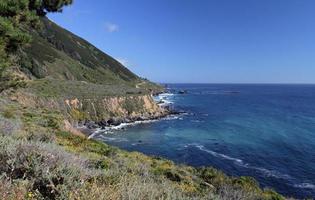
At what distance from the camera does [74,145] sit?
664 inches

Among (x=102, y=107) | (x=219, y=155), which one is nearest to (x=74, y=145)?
(x=219, y=155)

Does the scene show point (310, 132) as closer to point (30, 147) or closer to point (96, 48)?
point (30, 147)

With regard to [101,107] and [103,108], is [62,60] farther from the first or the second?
[101,107]

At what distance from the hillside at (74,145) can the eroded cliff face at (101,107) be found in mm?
197

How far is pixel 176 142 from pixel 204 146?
5.11 metres

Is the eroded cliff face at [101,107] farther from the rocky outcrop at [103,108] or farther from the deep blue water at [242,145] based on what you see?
the deep blue water at [242,145]

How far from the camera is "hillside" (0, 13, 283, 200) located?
5535 mm

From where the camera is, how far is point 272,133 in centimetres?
6188

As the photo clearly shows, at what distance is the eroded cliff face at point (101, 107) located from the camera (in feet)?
189

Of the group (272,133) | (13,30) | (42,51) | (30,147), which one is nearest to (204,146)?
(272,133)

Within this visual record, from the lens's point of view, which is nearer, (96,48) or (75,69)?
(75,69)

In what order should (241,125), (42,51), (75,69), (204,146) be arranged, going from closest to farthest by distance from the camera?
1. (204,146)
2. (241,125)
3. (42,51)
4. (75,69)

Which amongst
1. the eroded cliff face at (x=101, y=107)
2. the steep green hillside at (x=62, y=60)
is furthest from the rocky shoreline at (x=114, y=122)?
the steep green hillside at (x=62, y=60)

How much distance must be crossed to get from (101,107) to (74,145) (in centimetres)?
5584
